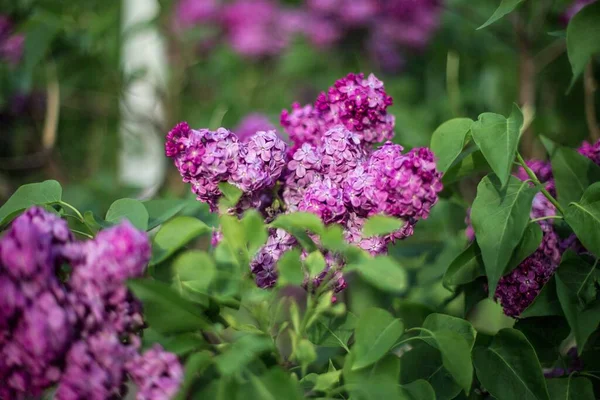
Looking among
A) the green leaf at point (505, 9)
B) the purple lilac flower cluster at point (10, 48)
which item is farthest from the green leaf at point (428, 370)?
the purple lilac flower cluster at point (10, 48)

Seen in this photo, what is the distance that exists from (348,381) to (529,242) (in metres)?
0.18

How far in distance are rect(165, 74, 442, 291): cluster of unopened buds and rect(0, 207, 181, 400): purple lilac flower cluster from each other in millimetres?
87

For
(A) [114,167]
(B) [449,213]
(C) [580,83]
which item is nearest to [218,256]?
(B) [449,213]

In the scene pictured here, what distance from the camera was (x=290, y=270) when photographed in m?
0.39

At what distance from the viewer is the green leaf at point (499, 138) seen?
18.1 inches

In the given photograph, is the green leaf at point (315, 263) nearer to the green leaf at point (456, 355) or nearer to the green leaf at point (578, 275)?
the green leaf at point (456, 355)

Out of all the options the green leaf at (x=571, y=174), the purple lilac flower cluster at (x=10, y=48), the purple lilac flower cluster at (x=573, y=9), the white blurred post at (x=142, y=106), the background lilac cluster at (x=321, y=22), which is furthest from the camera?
the white blurred post at (x=142, y=106)

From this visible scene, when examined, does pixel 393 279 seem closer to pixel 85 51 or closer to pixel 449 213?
pixel 449 213

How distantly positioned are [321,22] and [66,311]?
48.6 inches

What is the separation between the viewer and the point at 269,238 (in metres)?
0.48

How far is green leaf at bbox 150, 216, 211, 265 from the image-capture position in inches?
17.4

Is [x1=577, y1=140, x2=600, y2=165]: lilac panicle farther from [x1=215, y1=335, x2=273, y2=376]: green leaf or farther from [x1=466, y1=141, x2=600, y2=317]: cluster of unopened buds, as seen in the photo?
[x1=215, y1=335, x2=273, y2=376]: green leaf

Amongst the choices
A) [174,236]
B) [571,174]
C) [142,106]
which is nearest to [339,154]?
[174,236]

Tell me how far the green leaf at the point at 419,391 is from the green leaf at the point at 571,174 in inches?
8.5
